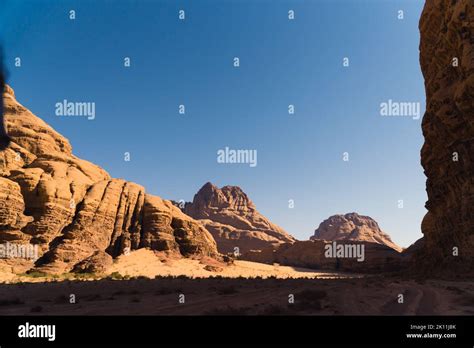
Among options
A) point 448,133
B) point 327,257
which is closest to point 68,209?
point 448,133

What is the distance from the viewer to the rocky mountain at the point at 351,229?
144000 mm

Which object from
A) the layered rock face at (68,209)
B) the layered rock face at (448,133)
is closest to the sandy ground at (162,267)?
the layered rock face at (68,209)

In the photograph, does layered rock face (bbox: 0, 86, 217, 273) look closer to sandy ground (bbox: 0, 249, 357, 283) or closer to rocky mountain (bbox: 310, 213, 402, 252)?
sandy ground (bbox: 0, 249, 357, 283)

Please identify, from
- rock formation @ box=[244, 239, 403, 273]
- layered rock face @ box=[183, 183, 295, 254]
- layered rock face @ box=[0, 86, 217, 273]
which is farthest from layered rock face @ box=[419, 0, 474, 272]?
layered rock face @ box=[183, 183, 295, 254]

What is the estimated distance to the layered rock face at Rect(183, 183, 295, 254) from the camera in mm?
108250

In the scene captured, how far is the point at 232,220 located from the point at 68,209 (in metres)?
97.3

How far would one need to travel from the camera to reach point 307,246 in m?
73.3

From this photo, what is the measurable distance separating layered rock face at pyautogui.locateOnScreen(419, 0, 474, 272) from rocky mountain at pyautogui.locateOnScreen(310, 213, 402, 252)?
115300mm

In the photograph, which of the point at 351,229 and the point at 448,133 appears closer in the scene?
the point at 448,133

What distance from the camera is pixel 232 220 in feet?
432

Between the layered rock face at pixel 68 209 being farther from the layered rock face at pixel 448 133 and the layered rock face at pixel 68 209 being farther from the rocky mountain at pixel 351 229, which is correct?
the rocky mountain at pixel 351 229

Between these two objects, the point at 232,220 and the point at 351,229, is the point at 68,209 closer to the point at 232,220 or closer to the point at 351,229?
the point at 232,220
